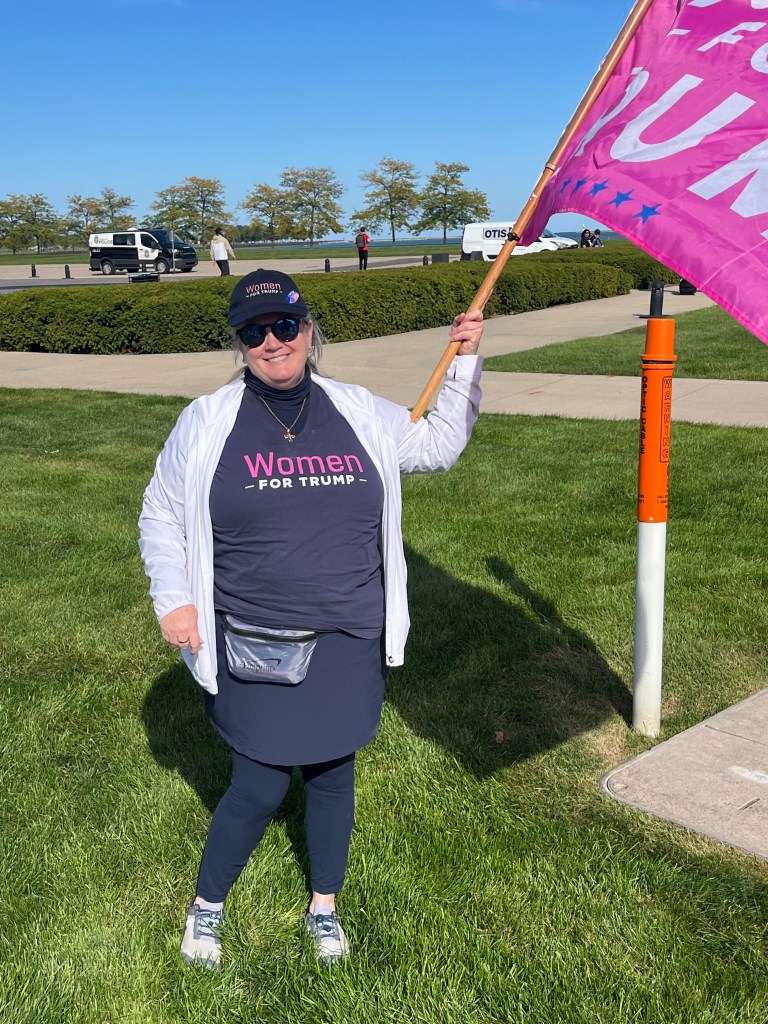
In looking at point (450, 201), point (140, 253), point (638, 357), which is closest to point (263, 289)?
point (638, 357)

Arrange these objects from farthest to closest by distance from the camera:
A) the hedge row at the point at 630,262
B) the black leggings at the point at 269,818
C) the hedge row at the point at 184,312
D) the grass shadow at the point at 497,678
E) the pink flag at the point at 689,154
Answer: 1. the hedge row at the point at 630,262
2. the hedge row at the point at 184,312
3. the grass shadow at the point at 497,678
4. the black leggings at the point at 269,818
5. the pink flag at the point at 689,154

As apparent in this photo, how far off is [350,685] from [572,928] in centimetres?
92

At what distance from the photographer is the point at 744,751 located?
12.1 ft

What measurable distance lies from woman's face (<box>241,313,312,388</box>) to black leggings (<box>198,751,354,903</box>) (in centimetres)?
92

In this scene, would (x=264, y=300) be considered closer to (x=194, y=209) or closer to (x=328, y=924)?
(x=328, y=924)

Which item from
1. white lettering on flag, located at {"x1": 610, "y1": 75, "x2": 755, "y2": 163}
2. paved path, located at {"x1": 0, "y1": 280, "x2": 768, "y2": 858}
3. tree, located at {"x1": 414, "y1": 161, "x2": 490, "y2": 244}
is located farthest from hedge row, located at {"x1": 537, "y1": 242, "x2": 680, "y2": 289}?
tree, located at {"x1": 414, "y1": 161, "x2": 490, "y2": 244}

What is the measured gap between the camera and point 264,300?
8.06ft

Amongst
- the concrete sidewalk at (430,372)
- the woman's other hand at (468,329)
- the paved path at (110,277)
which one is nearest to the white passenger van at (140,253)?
the paved path at (110,277)

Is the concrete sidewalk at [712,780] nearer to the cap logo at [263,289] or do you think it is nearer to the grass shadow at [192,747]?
the grass shadow at [192,747]

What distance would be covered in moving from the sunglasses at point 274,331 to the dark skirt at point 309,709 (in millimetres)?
683

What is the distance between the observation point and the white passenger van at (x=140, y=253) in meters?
Result: 46.4

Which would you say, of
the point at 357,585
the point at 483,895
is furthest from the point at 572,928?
the point at 357,585

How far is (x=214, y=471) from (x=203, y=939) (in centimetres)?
122

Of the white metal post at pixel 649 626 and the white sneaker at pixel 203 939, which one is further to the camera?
the white metal post at pixel 649 626
